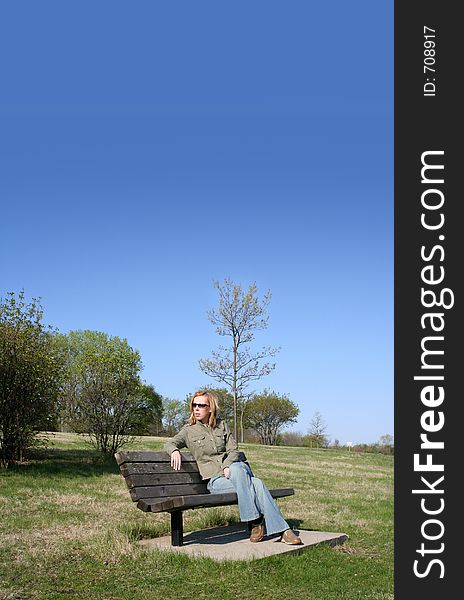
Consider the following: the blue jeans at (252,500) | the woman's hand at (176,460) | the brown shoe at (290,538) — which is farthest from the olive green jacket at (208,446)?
the brown shoe at (290,538)

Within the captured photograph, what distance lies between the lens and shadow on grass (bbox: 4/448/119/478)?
1451 centimetres

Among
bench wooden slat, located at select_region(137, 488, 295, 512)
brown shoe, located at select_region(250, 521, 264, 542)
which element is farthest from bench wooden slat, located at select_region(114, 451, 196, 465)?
brown shoe, located at select_region(250, 521, 264, 542)

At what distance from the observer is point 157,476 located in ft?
24.6

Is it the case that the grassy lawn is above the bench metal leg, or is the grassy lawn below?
below

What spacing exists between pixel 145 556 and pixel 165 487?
855mm

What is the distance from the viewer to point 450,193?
472 cm

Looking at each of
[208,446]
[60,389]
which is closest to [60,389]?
[60,389]

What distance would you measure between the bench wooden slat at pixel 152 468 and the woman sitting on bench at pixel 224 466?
117 millimetres

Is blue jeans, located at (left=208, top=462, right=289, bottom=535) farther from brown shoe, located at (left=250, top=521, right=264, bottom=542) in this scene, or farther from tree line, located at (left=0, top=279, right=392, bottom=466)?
tree line, located at (left=0, top=279, right=392, bottom=466)

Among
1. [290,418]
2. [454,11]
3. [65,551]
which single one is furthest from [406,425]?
[290,418]

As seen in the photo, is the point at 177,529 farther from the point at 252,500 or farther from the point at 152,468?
the point at 252,500

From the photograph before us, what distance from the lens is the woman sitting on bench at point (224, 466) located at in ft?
23.6

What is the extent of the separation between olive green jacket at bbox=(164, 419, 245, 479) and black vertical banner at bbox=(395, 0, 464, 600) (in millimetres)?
3510

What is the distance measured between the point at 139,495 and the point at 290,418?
45547 mm
